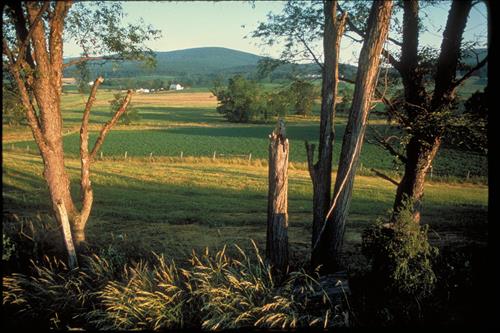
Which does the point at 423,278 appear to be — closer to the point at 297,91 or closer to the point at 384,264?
the point at 384,264

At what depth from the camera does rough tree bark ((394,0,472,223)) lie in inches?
376

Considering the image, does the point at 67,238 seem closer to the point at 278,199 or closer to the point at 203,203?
the point at 278,199

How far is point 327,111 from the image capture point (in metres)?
8.53

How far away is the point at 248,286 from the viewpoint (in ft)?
23.6

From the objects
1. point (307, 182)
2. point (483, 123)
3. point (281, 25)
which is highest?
point (281, 25)

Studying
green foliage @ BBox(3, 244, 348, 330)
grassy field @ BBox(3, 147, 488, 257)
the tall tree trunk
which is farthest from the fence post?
the tall tree trunk

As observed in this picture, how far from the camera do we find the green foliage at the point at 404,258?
23.2ft

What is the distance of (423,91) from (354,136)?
11.8 ft

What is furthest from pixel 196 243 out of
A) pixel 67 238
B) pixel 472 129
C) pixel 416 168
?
pixel 472 129

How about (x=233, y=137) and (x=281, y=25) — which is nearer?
(x=281, y=25)

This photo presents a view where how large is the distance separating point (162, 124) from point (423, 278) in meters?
70.4

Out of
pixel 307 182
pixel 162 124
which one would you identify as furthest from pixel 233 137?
pixel 307 182

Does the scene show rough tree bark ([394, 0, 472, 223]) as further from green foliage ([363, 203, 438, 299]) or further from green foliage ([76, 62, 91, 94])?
green foliage ([76, 62, 91, 94])

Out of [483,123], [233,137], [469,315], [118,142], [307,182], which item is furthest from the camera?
[233,137]
